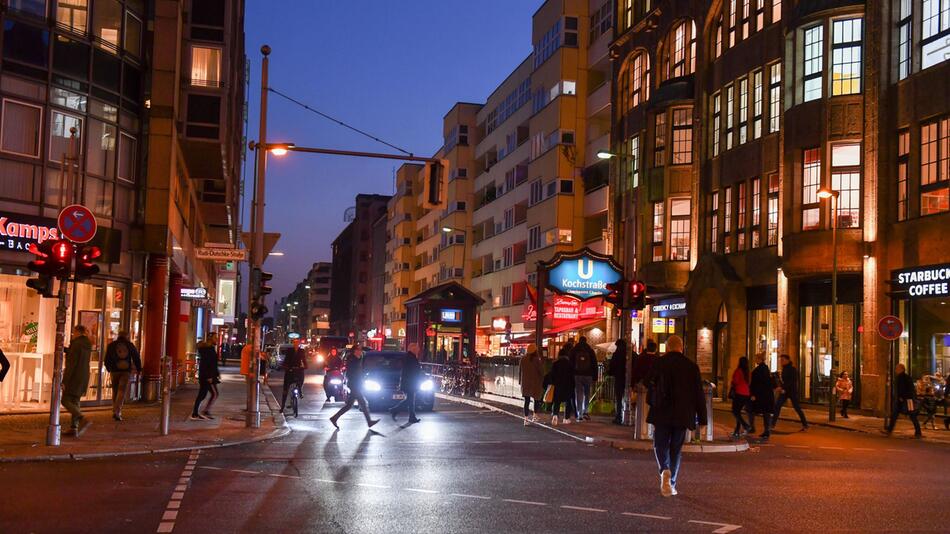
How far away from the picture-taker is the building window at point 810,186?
34.9 m

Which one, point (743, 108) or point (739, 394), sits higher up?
point (743, 108)

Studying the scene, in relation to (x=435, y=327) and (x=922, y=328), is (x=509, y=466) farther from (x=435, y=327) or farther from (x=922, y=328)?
(x=435, y=327)

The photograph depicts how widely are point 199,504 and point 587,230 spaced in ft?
162

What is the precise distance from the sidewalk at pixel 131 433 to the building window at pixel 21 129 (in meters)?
5.98

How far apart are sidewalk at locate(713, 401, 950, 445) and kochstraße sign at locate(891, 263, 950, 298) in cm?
340

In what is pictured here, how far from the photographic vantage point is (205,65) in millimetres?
33781

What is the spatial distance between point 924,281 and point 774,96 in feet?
35.1

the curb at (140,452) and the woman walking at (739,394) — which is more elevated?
the woman walking at (739,394)

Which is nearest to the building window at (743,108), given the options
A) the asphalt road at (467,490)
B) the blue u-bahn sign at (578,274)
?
the blue u-bahn sign at (578,274)

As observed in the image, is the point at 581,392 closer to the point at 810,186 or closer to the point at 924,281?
the point at 924,281

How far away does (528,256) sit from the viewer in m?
64.2

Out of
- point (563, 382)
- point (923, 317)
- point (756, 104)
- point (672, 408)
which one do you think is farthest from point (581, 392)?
point (756, 104)

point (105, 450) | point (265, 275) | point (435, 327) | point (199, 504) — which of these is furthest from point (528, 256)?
point (199, 504)

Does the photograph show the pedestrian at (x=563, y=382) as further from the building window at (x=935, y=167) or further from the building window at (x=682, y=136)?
the building window at (x=682, y=136)
